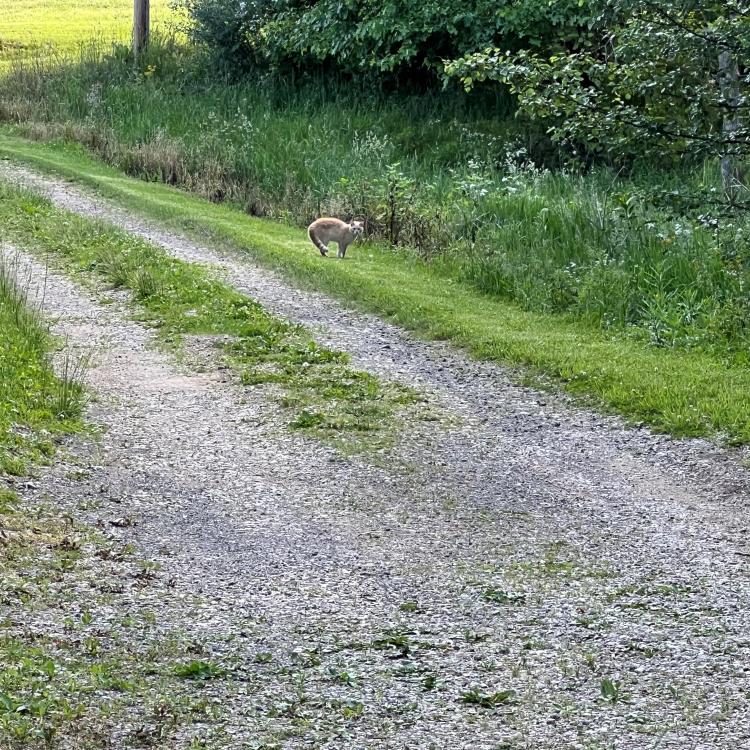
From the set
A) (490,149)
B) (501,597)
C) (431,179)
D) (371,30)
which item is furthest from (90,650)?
(371,30)

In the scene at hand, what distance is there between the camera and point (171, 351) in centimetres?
1102

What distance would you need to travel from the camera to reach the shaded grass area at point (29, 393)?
7.86m

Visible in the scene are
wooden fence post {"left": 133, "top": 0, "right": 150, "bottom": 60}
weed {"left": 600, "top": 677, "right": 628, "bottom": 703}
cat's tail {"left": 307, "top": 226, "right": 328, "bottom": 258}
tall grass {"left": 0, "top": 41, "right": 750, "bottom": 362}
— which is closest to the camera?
weed {"left": 600, "top": 677, "right": 628, "bottom": 703}

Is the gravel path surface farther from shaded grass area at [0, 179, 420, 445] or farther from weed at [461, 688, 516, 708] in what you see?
shaded grass area at [0, 179, 420, 445]

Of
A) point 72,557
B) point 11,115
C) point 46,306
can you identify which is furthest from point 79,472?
point 11,115

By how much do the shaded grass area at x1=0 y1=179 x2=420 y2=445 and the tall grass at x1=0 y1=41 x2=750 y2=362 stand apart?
2.65 meters

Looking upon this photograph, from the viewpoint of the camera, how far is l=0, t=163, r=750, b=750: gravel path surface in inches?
191

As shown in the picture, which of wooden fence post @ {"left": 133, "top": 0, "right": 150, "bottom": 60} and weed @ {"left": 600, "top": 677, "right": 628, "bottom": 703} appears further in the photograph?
wooden fence post @ {"left": 133, "top": 0, "right": 150, "bottom": 60}

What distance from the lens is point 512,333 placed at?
11.5 metres

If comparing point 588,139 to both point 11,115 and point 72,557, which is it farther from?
point 11,115

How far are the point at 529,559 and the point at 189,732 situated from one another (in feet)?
8.31

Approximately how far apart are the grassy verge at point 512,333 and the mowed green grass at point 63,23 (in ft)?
66.0

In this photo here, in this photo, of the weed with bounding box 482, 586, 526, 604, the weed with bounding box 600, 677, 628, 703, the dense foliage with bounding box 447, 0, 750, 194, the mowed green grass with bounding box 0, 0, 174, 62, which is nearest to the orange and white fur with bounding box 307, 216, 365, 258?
the dense foliage with bounding box 447, 0, 750, 194

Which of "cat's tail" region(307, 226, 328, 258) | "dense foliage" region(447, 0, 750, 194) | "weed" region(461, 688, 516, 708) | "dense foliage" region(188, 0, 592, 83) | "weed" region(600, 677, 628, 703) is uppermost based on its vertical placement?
"dense foliage" region(188, 0, 592, 83)
